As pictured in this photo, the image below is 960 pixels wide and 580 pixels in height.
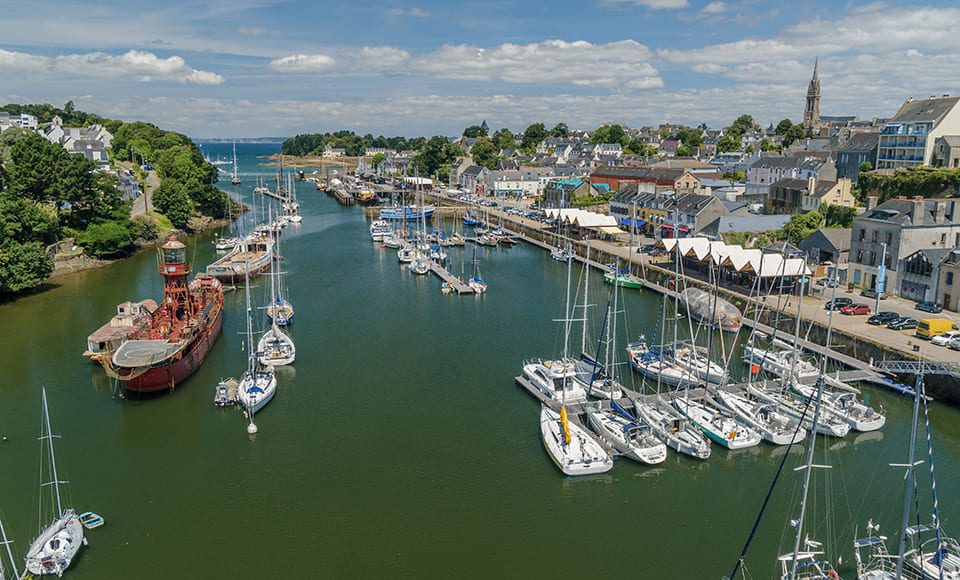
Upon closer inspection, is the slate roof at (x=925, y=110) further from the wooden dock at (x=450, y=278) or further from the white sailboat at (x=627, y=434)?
the white sailboat at (x=627, y=434)

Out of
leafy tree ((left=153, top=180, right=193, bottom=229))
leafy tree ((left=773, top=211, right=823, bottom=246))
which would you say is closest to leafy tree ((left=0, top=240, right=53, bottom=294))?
leafy tree ((left=153, top=180, right=193, bottom=229))

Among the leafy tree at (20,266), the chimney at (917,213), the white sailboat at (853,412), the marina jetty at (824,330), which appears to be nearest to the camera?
the white sailboat at (853,412)

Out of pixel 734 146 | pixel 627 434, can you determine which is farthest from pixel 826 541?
pixel 734 146

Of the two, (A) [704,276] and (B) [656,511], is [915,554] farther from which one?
(A) [704,276]

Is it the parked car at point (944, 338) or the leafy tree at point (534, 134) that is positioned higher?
the leafy tree at point (534, 134)

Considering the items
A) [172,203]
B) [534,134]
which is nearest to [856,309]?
[172,203]

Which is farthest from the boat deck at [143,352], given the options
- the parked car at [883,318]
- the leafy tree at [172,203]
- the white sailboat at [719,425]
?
the leafy tree at [172,203]
